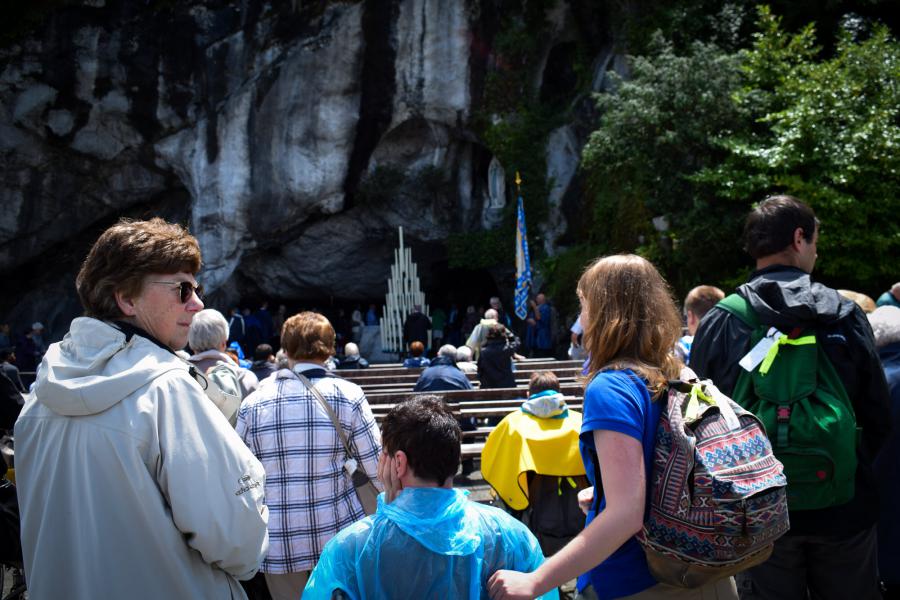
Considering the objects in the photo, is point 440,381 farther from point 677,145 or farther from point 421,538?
point 677,145

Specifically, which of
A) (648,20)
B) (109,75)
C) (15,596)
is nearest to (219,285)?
(109,75)

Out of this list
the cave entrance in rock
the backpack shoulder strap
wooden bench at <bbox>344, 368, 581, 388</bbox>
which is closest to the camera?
the backpack shoulder strap

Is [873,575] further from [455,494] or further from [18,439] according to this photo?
[18,439]

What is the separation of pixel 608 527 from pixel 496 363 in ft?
21.2

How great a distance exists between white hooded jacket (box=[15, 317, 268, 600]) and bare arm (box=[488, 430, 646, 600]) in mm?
707

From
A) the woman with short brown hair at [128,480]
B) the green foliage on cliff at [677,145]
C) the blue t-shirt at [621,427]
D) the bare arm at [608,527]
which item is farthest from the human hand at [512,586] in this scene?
the green foliage on cliff at [677,145]

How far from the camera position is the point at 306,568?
305 centimetres

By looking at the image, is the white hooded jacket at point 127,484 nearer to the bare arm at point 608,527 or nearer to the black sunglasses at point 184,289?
the black sunglasses at point 184,289

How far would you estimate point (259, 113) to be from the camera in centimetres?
2034

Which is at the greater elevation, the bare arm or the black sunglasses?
the black sunglasses

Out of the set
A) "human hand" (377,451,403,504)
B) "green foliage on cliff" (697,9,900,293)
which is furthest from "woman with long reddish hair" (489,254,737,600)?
"green foliage on cliff" (697,9,900,293)

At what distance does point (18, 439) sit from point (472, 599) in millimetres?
1239

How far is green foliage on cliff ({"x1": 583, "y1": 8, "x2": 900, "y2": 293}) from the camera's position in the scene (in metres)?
10.7

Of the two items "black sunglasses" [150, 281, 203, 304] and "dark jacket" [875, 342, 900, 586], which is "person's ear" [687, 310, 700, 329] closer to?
"dark jacket" [875, 342, 900, 586]
